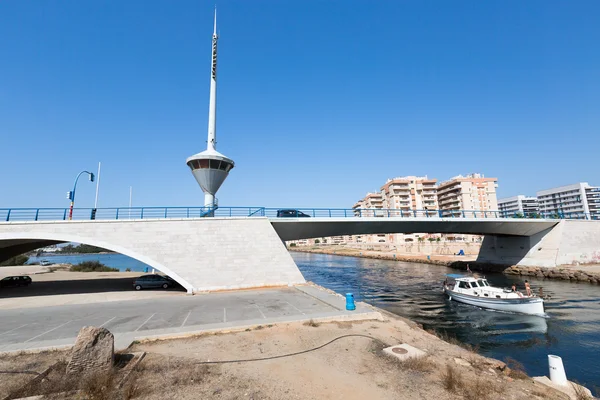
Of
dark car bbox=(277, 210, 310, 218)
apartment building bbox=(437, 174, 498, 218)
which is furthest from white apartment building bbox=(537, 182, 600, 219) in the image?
dark car bbox=(277, 210, 310, 218)

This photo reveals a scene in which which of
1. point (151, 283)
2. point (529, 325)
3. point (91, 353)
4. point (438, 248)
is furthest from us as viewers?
point (438, 248)

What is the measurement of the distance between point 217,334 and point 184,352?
2.22 m

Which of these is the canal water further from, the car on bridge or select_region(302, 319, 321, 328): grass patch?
the car on bridge

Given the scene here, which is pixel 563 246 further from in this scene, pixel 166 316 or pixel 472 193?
pixel 472 193

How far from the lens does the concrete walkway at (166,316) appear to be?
39.7 ft

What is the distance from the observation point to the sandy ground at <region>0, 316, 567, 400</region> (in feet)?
23.9

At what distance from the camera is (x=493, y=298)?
22.8 metres

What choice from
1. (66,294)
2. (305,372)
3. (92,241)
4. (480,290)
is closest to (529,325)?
(480,290)

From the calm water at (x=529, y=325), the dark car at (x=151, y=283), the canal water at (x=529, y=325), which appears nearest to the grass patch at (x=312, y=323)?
the canal water at (x=529, y=325)

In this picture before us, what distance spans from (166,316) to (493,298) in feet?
80.6

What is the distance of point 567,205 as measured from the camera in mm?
159875

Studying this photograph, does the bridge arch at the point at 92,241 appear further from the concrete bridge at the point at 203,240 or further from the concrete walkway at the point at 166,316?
the concrete walkway at the point at 166,316

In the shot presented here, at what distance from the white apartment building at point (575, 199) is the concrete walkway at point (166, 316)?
18451 centimetres

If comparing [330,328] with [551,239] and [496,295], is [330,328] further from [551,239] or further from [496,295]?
[551,239]
